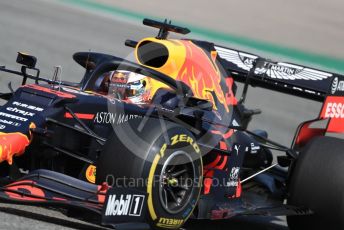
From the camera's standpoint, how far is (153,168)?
6.09m

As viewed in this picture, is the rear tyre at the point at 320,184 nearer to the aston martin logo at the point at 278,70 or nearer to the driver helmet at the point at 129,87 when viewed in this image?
the aston martin logo at the point at 278,70

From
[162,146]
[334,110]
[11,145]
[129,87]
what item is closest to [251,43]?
[334,110]

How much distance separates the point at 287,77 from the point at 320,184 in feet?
5.98

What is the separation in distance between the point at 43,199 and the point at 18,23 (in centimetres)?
1386

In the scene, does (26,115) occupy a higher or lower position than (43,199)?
higher

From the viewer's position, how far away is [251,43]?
25.8 m

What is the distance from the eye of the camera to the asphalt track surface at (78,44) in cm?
1386

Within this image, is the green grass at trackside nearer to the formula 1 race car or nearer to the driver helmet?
the formula 1 race car

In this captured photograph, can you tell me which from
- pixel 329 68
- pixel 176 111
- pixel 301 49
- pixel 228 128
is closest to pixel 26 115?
pixel 176 111

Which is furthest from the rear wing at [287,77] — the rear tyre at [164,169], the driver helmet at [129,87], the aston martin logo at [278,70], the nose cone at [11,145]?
the nose cone at [11,145]

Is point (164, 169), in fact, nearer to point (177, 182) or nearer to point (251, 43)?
point (177, 182)

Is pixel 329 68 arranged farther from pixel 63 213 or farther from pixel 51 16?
pixel 63 213

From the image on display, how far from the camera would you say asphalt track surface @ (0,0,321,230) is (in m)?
13.9

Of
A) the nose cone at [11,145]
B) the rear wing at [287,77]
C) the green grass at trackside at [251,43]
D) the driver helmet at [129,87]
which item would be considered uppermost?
the rear wing at [287,77]
